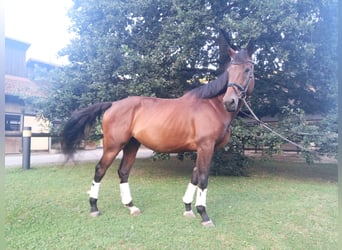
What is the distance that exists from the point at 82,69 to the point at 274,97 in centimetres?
423

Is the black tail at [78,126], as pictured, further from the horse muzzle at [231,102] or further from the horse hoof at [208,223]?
the horse hoof at [208,223]

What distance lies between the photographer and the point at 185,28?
15.7 feet

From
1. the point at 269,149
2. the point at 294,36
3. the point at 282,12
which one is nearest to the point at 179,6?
the point at 282,12

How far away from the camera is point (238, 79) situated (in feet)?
9.39

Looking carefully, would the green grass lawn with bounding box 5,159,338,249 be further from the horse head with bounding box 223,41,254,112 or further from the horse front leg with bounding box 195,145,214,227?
the horse head with bounding box 223,41,254,112

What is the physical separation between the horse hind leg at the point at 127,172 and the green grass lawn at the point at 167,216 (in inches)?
4.7

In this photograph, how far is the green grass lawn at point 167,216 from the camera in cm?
249

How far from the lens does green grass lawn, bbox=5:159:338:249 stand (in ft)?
8.18

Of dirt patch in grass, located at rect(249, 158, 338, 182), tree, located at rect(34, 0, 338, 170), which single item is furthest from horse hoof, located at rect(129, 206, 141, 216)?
dirt patch in grass, located at rect(249, 158, 338, 182)

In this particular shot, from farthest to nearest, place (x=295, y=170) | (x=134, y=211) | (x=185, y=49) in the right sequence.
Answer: (x=295, y=170) → (x=185, y=49) → (x=134, y=211)

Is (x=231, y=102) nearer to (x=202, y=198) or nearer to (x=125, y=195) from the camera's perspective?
(x=202, y=198)

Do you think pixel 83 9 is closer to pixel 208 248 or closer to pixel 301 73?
pixel 301 73

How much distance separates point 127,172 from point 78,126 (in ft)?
2.77

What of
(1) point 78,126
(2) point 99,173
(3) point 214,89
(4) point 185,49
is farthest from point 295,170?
(1) point 78,126
